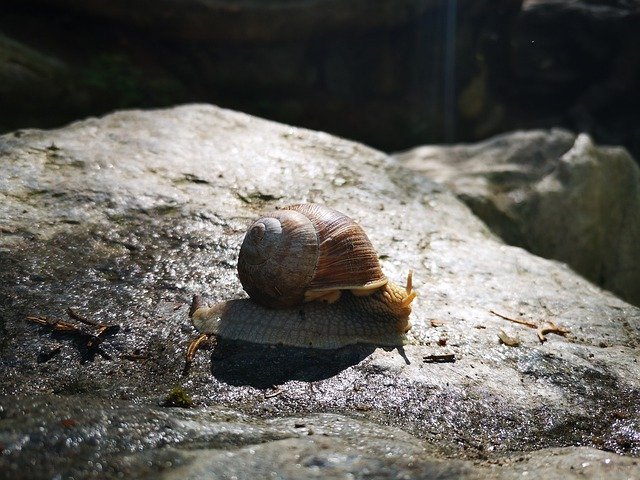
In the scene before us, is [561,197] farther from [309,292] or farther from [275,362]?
[275,362]

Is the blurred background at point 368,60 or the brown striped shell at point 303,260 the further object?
the blurred background at point 368,60

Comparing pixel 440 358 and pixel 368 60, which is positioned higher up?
pixel 368 60

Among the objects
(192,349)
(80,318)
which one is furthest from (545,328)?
(80,318)

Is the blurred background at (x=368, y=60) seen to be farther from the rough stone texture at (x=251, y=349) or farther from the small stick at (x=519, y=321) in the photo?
the small stick at (x=519, y=321)

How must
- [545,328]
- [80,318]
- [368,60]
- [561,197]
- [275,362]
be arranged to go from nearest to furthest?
1. [275,362]
2. [80,318]
3. [545,328]
4. [561,197]
5. [368,60]

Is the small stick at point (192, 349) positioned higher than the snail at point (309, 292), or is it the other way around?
the snail at point (309, 292)

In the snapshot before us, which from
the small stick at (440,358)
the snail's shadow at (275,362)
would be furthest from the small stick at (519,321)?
the snail's shadow at (275,362)
